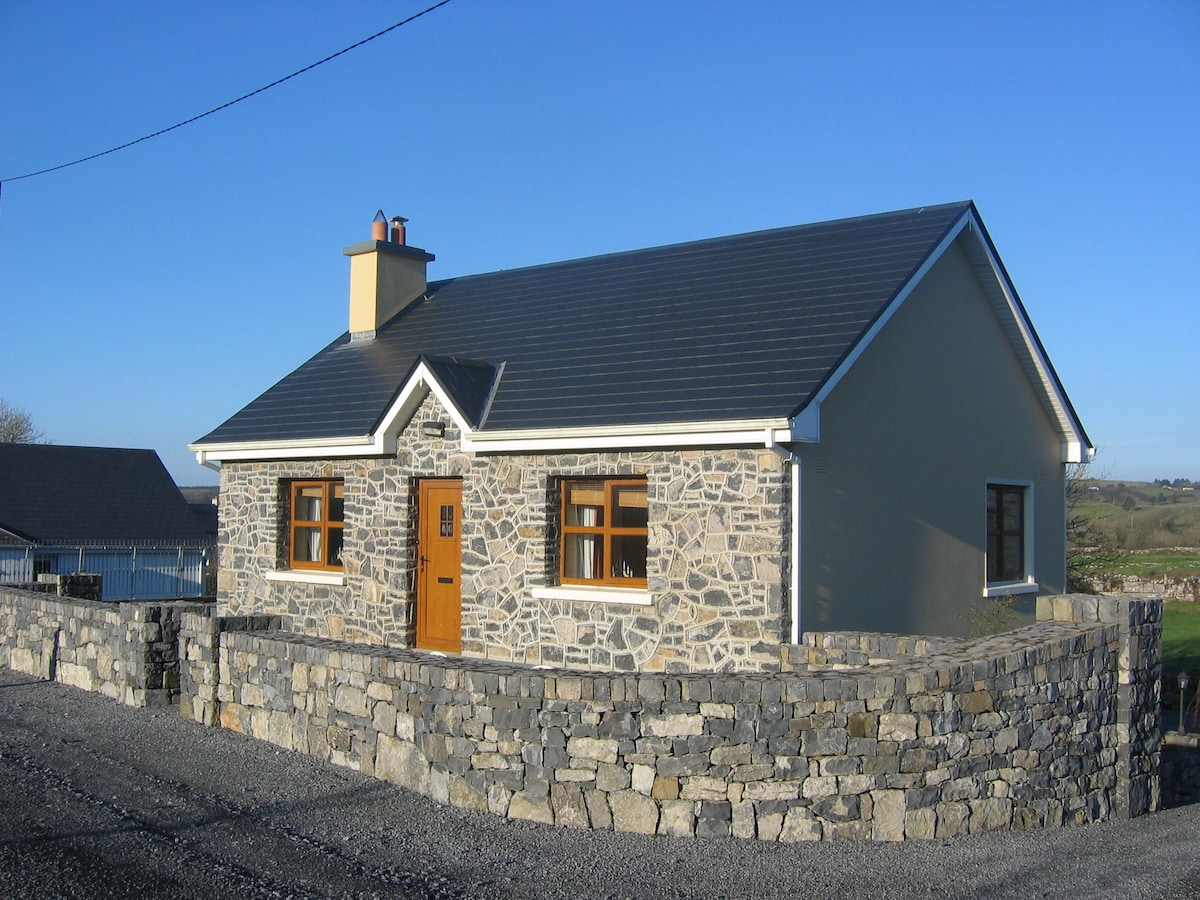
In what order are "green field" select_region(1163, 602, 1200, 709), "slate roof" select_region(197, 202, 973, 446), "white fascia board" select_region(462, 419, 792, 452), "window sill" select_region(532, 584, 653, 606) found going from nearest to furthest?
"white fascia board" select_region(462, 419, 792, 452)
"window sill" select_region(532, 584, 653, 606)
"slate roof" select_region(197, 202, 973, 446)
"green field" select_region(1163, 602, 1200, 709)

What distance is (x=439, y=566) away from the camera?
1385 cm

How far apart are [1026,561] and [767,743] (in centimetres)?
963

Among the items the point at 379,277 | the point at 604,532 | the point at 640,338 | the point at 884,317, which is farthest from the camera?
the point at 379,277

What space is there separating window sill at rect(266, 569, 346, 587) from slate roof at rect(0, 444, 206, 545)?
2309cm

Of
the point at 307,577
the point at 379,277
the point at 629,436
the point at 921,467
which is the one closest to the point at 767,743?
the point at 629,436

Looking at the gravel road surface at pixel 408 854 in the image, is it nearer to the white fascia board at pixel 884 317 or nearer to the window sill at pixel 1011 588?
the white fascia board at pixel 884 317

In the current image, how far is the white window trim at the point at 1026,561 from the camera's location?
47.2ft

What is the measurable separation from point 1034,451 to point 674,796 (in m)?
10.9

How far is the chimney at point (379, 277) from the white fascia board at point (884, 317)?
8.96 meters

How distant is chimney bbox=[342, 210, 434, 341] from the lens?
18.0m

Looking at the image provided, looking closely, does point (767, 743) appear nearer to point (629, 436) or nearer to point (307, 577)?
point (629, 436)

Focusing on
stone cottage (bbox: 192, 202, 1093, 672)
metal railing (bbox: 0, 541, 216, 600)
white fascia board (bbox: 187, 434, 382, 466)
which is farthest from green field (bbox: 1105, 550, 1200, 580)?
metal railing (bbox: 0, 541, 216, 600)

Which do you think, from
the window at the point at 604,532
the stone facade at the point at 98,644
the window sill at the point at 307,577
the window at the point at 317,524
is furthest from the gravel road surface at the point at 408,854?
the window at the point at 317,524

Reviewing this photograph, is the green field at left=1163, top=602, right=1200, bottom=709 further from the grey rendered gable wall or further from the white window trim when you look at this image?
the white window trim
